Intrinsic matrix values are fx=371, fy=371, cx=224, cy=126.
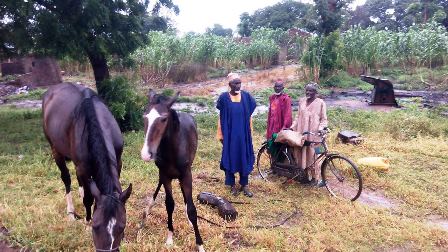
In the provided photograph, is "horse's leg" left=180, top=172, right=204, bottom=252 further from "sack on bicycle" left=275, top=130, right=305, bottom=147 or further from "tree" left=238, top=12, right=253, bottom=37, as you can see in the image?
"tree" left=238, top=12, right=253, bottom=37

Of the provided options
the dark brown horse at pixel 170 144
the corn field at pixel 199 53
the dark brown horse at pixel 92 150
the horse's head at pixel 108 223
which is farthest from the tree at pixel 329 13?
the horse's head at pixel 108 223

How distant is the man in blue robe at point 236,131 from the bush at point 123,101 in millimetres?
3612

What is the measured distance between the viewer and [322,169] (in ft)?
19.0

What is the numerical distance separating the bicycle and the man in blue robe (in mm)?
734

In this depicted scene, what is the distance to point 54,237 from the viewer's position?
13.2 feet

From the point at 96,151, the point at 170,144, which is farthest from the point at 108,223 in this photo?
the point at 170,144

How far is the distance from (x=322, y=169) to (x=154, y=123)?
11.1 ft

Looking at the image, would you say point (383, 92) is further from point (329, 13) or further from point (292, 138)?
point (329, 13)

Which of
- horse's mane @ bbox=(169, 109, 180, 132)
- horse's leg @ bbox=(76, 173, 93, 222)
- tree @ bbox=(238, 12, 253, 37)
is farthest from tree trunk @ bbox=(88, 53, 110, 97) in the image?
tree @ bbox=(238, 12, 253, 37)

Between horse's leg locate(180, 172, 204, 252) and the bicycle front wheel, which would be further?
the bicycle front wheel

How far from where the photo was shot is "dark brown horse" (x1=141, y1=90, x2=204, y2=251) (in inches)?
130

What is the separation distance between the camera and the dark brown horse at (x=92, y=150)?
2.79 m

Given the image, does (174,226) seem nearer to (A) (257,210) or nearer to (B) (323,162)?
(A) (257,210)

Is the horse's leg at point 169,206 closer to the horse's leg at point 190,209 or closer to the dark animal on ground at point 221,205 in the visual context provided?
the horse's leg at point 190,209
